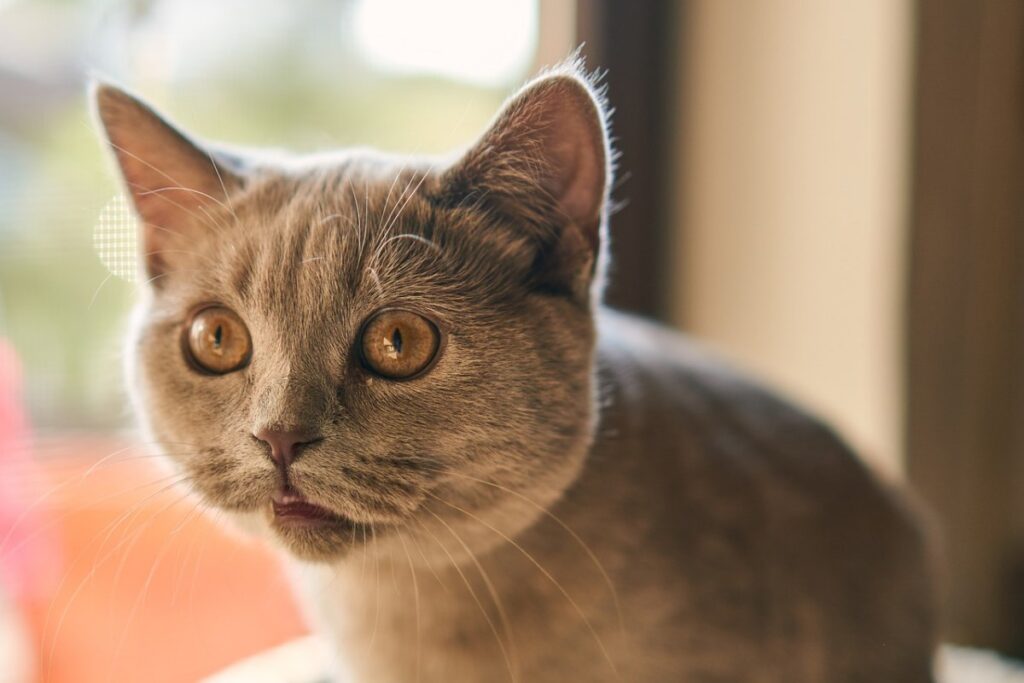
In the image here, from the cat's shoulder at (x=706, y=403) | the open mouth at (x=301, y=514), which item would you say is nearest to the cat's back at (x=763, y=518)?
the cat's shoulder at (x=706, y=403)

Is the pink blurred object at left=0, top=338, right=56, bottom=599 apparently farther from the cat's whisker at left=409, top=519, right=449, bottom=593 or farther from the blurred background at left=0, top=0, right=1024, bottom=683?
the cat's whisker at left=409, top=519, right=449, bottom=593

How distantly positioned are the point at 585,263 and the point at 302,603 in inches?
25.0

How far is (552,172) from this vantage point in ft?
3.39

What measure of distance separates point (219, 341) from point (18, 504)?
0.96 feet

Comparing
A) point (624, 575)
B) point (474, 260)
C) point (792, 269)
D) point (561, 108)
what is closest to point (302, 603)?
point (624, 575)

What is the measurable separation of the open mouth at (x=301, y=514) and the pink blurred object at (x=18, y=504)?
0.31 metres

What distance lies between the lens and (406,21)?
1.40 metres

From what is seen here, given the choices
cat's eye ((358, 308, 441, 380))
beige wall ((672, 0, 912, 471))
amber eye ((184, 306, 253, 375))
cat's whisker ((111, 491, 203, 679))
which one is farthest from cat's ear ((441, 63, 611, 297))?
beige wall ((672, 0, 912, 471))

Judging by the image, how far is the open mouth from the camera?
953 millimetres

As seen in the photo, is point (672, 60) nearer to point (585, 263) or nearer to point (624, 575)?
point (585, 263)

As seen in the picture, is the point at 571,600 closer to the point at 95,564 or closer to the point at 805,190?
the point at 95,564

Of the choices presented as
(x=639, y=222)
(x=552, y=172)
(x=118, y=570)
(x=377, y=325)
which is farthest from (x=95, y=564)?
(x=639, y=222)

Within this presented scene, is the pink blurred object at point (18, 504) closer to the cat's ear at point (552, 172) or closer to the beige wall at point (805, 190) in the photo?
the cat's ear at point (552, 172)

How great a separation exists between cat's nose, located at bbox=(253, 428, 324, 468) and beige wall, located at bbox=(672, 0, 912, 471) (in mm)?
1368
